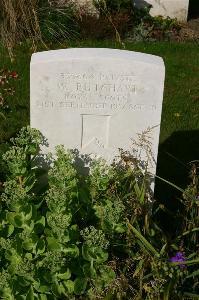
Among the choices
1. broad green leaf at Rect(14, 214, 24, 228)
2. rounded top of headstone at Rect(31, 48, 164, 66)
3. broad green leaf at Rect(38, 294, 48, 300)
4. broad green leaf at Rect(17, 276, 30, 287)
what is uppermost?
rounded top of headstone at Rect(31, 48, 164, 66)

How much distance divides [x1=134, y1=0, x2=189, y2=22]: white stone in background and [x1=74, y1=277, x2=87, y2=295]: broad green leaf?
19.2 feet

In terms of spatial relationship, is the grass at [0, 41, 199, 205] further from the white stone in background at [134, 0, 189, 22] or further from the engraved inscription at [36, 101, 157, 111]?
the white stone in background at [134, 0, 189, 22]

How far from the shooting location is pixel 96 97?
3.11 metres

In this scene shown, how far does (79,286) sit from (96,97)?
1.06 meters

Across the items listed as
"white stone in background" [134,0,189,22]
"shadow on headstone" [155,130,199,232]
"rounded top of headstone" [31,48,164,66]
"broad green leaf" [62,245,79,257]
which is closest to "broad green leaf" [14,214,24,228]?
"broad green leaf" [62,245,79,257]

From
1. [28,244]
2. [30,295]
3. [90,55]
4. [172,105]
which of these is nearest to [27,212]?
[28,244]

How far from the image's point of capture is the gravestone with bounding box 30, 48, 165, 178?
9.90 ft

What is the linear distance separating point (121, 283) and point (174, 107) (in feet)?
9.92

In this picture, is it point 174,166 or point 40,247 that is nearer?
point 40,247

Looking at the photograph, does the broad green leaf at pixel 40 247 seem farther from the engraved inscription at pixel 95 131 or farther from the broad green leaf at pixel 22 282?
the engraved inscription at pixel 95 131

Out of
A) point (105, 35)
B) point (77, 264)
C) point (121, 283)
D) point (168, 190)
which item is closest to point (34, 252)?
point (77, 264)

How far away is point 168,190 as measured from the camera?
13.1 ft

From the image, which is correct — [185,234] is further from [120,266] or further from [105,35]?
[105,35]

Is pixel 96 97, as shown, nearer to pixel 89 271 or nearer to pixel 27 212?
pixel 27 212
